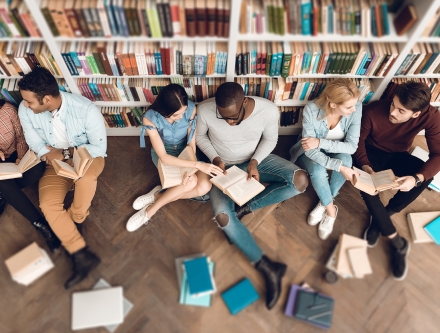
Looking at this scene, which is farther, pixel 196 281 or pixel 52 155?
pixel 52 155

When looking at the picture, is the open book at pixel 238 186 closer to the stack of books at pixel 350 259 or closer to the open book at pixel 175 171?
the open book at pixel 175 171

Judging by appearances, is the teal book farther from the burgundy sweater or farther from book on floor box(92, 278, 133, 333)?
the burgundy sweater

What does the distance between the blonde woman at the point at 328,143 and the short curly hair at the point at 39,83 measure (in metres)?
1.76

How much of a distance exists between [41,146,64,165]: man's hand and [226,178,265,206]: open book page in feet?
4.26

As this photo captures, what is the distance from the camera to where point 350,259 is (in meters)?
2.50

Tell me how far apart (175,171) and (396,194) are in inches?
68.6

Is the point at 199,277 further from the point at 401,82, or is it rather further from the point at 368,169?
Answer: the point at 401,82

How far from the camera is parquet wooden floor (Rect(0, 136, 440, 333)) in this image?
7.97 feet

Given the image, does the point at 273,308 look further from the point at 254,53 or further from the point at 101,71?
the point at 101,71

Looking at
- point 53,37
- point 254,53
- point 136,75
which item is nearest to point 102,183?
point 136,75

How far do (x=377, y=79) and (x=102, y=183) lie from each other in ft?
7.88

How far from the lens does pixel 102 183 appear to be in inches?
117

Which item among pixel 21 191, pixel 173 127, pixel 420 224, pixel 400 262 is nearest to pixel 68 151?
pixel 21 191

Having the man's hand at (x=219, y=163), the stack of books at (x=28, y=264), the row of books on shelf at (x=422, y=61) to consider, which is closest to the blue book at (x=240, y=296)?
the man's hand at (x=219, y=163)
